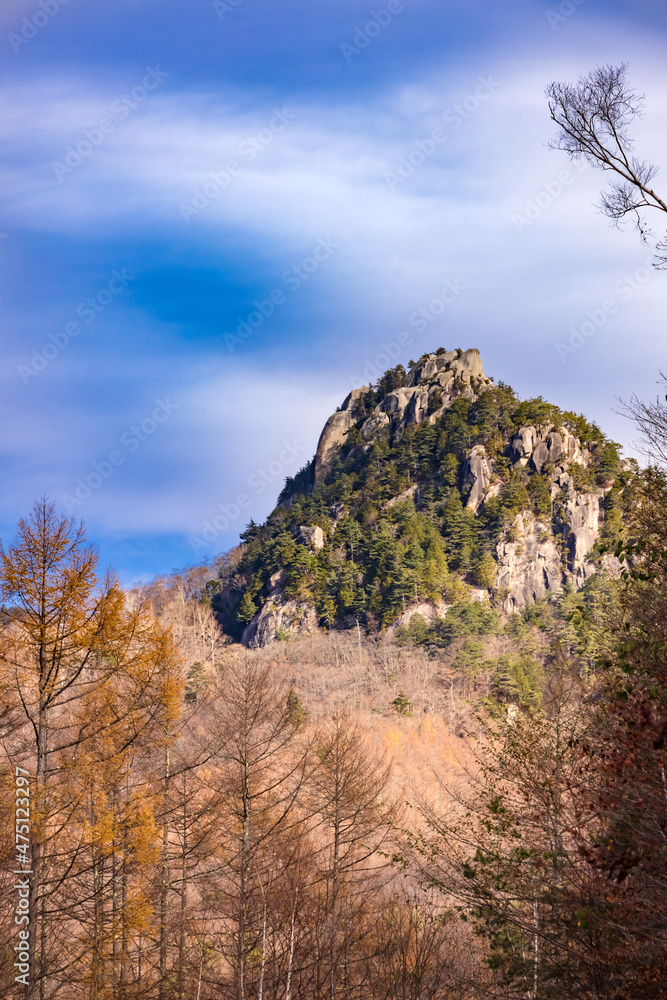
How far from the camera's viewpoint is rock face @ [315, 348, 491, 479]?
99125 millimetres

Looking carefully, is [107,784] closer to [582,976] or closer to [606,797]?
[582,976]

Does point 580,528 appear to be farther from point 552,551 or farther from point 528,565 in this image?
point 528,565

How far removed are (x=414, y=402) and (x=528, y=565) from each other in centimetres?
2673

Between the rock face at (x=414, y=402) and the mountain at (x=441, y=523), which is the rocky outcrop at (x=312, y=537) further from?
the rock face at (x=414, y=402)

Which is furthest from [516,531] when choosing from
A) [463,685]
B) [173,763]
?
[173,763]

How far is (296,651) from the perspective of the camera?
7450 centimetres

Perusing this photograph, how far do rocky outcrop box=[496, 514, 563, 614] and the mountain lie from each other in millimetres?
111

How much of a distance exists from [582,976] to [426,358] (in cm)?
10205

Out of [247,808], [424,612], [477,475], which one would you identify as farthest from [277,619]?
[247,808]

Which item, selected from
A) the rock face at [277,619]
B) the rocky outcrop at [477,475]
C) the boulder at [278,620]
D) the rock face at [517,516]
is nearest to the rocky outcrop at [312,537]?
the rock face at [517,516]

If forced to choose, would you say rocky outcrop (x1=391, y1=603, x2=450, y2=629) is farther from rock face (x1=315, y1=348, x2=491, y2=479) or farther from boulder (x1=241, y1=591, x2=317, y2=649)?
rock face (x1=315, y1=348, x2=491, y2=479)

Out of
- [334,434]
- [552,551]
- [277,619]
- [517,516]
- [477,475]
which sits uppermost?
[334,434]

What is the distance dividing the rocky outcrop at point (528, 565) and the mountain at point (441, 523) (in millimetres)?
111

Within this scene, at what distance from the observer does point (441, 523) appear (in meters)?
88.9
